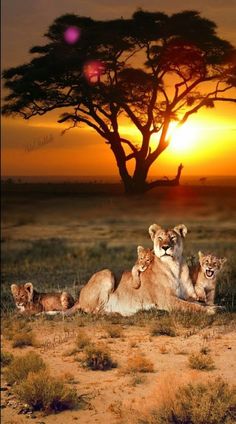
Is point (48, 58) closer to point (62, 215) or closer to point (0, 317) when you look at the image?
point (62, 215)

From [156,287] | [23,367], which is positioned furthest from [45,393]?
[156,287]

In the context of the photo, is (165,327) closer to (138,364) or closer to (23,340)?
(138,364)

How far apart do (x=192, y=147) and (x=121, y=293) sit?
724 mm

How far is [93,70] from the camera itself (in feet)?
14.7

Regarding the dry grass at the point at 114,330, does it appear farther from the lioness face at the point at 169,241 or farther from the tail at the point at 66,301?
the lioness face at the point at 169,241

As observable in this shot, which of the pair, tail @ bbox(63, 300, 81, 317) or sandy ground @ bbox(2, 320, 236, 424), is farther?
tail @ bbox(63, 300, 81, 317)

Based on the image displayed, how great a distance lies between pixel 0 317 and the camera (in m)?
5.51

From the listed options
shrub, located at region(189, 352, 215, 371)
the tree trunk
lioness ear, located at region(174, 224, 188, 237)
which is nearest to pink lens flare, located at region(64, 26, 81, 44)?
the tree trunk

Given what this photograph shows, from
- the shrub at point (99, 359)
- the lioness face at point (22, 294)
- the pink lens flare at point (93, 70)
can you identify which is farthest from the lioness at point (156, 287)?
the pink lens flare at point (93, 70)

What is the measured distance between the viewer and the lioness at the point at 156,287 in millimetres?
3902

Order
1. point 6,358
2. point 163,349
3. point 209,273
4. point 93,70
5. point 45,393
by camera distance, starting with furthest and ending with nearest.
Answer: point 6,358 < point 45,393 < point 93,70 < point 163,349 < point 209,273

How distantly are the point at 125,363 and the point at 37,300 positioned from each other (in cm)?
54

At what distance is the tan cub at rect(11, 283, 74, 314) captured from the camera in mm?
4770

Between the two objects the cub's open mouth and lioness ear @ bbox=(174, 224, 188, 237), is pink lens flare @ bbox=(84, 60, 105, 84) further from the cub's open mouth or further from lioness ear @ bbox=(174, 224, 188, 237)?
the cub's open mouth
